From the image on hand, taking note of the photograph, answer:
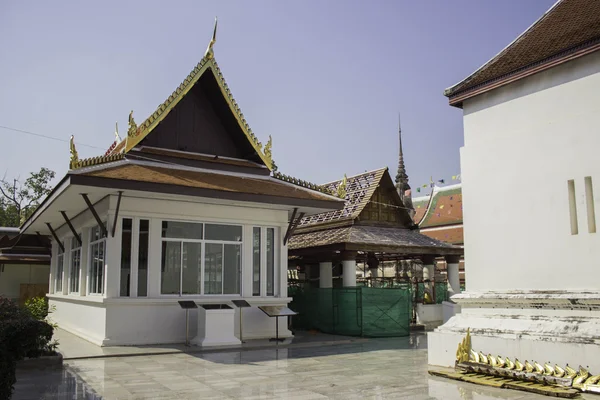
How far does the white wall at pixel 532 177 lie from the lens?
7500 millimetres

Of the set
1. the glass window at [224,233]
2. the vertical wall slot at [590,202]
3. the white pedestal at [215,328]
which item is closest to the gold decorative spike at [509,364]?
the vertical wall slot at [590,202]

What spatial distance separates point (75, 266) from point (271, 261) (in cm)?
614

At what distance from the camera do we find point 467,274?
895cm

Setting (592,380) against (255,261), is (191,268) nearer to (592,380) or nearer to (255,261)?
(255,261)

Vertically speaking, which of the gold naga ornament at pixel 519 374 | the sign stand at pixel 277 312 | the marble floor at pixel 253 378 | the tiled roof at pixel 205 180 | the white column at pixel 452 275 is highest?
the tiled roof at pixel 205 180

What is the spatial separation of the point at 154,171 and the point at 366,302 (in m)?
6.20

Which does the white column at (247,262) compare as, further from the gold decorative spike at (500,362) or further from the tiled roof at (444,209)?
the tiled roof at (444,209)

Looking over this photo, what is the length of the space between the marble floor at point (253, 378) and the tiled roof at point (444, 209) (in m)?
26.3

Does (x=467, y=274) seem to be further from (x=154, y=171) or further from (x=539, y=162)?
(x=154, y=171)

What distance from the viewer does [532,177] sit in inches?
321

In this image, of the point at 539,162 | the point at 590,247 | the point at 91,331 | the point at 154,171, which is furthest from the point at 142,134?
the point at 590,247

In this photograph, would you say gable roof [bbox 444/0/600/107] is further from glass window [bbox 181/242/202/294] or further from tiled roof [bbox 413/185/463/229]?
tiled roof [bbox 413/185/463/229]

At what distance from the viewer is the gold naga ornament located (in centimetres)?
668

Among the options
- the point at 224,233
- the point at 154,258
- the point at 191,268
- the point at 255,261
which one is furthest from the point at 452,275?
the point at 154,258
